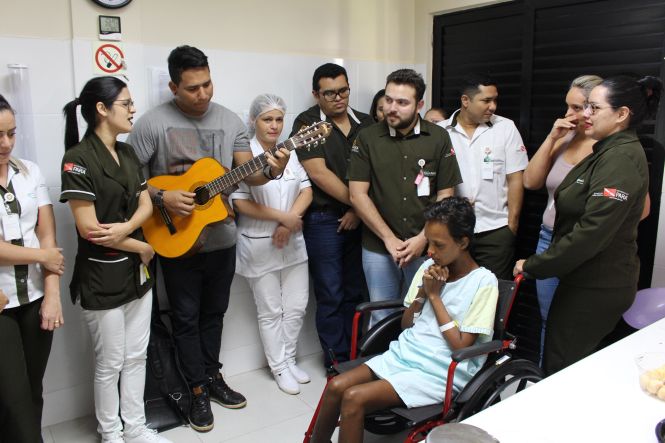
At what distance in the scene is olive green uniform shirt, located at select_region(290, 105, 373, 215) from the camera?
3.11 meters

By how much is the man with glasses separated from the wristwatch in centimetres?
82

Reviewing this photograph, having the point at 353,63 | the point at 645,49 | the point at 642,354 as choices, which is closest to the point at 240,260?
the point at 353,63

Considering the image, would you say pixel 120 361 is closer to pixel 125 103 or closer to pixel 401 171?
pixel 125 103

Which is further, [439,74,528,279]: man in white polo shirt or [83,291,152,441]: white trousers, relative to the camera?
[439,74,528,279]: man in white polo shirt

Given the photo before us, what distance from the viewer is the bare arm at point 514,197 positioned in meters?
3.04

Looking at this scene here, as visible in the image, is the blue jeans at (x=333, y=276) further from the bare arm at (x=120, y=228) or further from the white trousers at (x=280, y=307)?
the bare arm at (x=120, y=228)

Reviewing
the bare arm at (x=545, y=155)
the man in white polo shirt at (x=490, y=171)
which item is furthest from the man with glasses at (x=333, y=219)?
the bare arm at (x=545, y=155)

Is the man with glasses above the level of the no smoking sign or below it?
below

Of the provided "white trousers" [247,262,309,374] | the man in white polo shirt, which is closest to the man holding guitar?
"white trousers" [247,262,309,374]

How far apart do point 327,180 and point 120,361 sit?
1.35 meters

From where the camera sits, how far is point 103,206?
7.54ft

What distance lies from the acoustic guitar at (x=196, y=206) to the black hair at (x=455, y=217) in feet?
2.18

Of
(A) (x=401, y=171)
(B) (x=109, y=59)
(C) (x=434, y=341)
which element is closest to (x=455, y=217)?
(C) (x=434, y=341)

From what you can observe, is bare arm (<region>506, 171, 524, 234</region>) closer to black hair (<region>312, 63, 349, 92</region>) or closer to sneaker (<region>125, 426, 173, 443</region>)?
black hair (<region>312, 63, 349, 92</region>)
